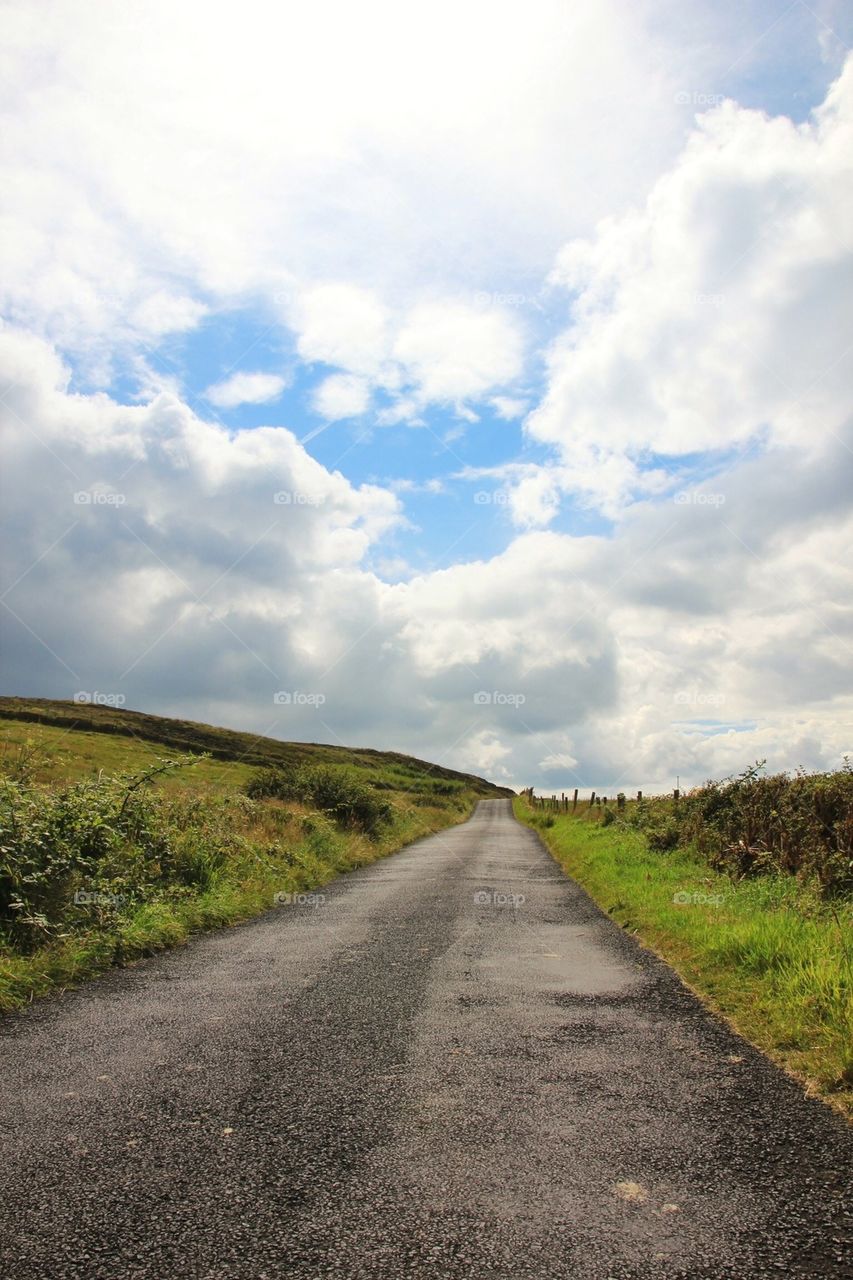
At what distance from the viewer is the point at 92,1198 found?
137 inches

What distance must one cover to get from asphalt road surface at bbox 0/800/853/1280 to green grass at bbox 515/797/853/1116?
0.30 meters

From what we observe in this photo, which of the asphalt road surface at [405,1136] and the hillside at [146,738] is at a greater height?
the hillside at [146,738]

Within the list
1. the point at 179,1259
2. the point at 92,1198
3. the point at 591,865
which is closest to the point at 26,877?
the point at 92,1198

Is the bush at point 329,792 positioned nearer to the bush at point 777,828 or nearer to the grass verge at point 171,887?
the grass verge at point 171,887

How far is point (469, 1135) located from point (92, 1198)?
172cm

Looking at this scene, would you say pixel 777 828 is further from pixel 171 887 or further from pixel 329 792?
pixel 329 792

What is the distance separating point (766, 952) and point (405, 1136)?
4402 mm

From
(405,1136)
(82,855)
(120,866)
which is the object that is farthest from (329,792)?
(405,1136)

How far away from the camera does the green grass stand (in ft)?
17.4

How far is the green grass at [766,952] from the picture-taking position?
5.32 meters

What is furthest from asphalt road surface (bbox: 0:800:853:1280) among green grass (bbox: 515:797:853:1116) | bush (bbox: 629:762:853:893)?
bush (bbox: 629:762:853:893)

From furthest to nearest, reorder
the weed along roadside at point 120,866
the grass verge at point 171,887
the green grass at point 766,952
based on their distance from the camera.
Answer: the weed along roadside at point 120,866
the grass verge at point 171,887
the green grass at point 766,952

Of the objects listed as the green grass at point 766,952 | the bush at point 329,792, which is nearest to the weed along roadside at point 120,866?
the green grass at point 766,952

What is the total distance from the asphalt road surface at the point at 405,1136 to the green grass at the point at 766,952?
30 cm
